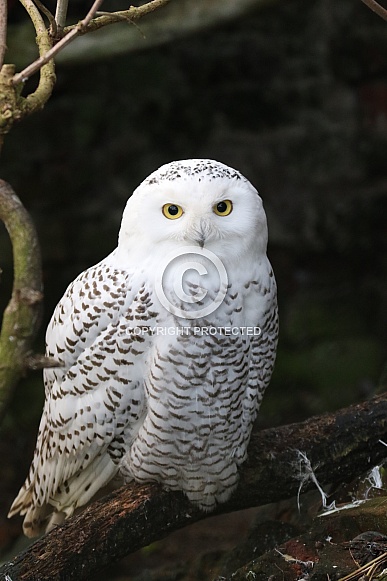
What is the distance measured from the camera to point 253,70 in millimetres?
4766

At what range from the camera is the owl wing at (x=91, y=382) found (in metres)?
2.21

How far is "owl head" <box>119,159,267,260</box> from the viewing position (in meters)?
2.06

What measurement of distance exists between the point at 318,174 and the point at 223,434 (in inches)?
114

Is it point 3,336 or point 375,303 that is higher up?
point 3,336

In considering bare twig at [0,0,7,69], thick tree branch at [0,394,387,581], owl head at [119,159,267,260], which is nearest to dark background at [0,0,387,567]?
thick tree branch at [0,394,387,581]

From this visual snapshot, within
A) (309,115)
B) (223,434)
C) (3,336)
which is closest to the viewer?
(3,336)

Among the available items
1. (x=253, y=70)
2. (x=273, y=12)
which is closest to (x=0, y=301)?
(x=253, y=70)

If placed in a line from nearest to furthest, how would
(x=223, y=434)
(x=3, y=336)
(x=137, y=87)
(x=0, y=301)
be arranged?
(x=3, y=336) → (x=223, y=434) → (x=137, y=87) → (x=0, y=301)

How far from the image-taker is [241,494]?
2596 millimetres

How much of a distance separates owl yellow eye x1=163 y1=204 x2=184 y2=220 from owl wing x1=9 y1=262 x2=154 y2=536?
8.5 inches

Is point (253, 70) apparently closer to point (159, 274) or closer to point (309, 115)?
point (309, 115)

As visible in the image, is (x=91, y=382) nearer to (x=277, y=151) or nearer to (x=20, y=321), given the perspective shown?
(x=20, y=321)

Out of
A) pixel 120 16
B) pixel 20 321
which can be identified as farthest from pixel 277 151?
pixel 20 321

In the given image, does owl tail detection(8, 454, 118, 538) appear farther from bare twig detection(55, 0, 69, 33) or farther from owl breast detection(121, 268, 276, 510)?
bare twig detection(55, 0, 69, 33)
